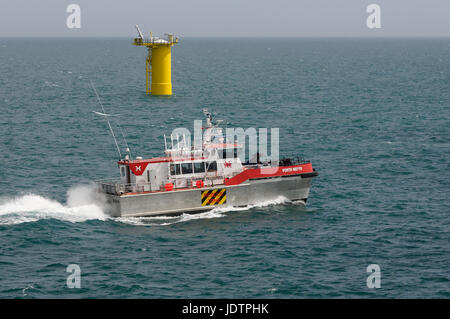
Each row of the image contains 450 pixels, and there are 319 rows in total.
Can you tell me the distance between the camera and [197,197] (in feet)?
135

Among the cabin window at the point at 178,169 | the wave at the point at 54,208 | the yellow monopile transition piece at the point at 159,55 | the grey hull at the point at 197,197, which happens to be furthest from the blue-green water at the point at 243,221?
the yellow monopile transition piece at the point at 159,55

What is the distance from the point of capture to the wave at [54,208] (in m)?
40.1

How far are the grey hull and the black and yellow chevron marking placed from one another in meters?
0.19

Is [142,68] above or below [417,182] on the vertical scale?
above

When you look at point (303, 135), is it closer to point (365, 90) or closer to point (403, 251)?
point (403, 251)

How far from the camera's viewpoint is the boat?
132 ft

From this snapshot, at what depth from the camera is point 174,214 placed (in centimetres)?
4078

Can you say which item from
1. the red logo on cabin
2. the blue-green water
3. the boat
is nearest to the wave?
the blue-green water

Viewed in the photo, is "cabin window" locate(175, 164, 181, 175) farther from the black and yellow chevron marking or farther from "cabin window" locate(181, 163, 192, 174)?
the black and yellow chevron marking

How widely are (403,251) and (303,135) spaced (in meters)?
35.1

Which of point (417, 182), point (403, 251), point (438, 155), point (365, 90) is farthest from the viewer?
point (365, 90)

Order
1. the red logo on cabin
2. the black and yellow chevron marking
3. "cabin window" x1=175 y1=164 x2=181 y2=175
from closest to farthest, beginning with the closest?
the red logo on cabin → the black and yellow chevron marking → "cabin window" x1=175 y1=164 x2=181 y2=175

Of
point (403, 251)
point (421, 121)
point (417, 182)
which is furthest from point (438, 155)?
point (403, 251)
